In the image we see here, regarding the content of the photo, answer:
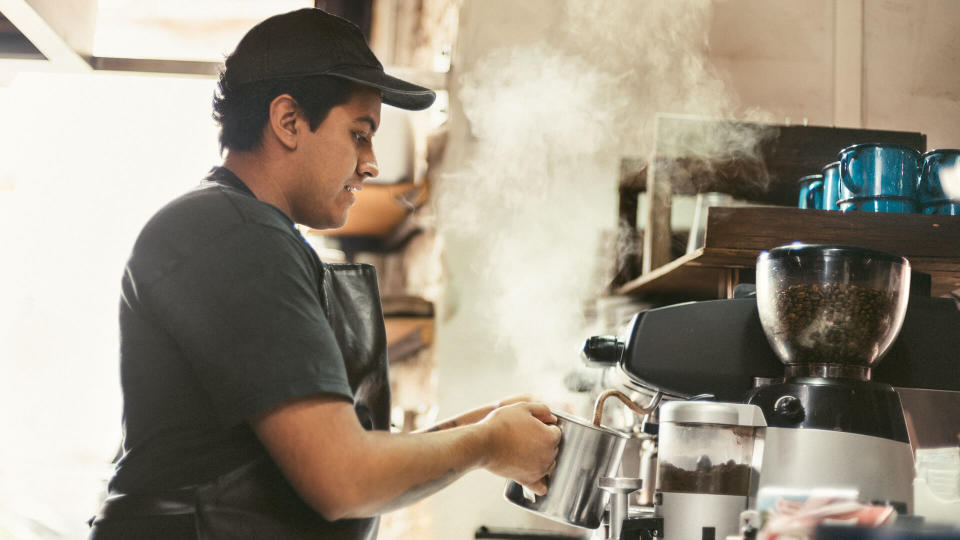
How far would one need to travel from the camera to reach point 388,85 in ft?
4.29

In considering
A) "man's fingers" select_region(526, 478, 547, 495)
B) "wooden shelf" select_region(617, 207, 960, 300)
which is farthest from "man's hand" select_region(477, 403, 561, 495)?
"wooden shelf" select_region(617, 207, 960, 300)

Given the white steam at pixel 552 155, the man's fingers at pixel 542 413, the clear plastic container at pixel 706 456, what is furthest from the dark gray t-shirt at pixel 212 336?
the white steam at pixel 552 155

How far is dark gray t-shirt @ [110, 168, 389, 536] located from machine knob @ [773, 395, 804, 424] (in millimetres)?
691

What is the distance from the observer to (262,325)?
1.00 meters

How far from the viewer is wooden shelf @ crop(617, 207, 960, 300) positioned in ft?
5.98

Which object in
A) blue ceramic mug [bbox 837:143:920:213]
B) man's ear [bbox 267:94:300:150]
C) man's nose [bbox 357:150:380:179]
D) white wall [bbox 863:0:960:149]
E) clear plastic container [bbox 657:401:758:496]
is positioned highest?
white wall [bbox 863:0:960:149]

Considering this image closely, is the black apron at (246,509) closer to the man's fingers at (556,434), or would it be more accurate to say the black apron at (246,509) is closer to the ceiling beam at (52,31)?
the man's fingers at (556,434)

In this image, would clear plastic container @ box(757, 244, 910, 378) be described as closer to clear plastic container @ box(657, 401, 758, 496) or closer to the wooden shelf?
clear plastic container @ box(657, 401, 758, 496)

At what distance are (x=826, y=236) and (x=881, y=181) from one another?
0.52 feet

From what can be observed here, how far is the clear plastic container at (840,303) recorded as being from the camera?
55.0 inches

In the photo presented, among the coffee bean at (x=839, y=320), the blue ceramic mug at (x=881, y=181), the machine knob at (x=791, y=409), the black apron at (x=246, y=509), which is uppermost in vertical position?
the blue ceramic mug at (x=881, y=181)

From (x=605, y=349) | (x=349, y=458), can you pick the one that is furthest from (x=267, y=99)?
(x=605, y=349)

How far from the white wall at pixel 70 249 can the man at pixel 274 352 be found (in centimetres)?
249

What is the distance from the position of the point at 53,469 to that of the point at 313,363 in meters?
3.17
